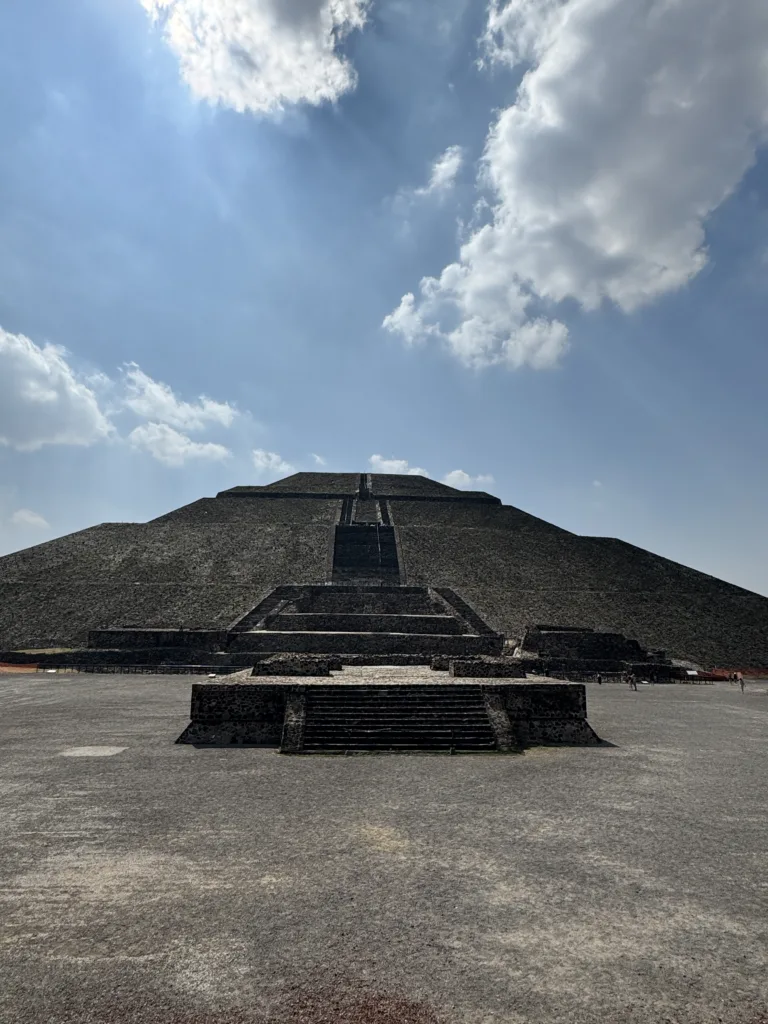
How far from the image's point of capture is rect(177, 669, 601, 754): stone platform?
1257 cm

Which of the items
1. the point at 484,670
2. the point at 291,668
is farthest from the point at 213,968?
the point at 484,670

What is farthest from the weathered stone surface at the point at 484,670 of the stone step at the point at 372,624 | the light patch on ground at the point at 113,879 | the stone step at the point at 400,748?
the stone step at the point at 372,624

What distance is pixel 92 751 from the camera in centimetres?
1183

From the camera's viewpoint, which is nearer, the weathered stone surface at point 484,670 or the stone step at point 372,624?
the weathered stone surface at point 484,670

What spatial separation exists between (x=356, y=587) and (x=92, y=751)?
94.2 feet

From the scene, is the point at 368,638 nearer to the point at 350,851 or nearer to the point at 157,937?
the point at 350,851

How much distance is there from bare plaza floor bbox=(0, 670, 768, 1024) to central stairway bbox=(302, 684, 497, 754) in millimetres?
1166

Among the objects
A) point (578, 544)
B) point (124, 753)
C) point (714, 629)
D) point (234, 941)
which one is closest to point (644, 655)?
point (714, 629)

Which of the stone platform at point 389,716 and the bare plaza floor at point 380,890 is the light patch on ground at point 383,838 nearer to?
the bare plaza floor at point 380,890

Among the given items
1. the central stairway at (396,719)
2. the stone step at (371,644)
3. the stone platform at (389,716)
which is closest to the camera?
the central stairway at (396,719)

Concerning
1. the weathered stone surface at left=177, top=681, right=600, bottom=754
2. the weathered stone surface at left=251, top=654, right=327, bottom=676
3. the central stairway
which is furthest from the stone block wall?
the weathered stone surface at left=251, top=654, right=327, bottom=676

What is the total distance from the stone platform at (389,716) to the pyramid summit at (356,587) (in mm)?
16691

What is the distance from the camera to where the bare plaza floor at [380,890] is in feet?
14.0

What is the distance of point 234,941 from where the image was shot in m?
4.97
